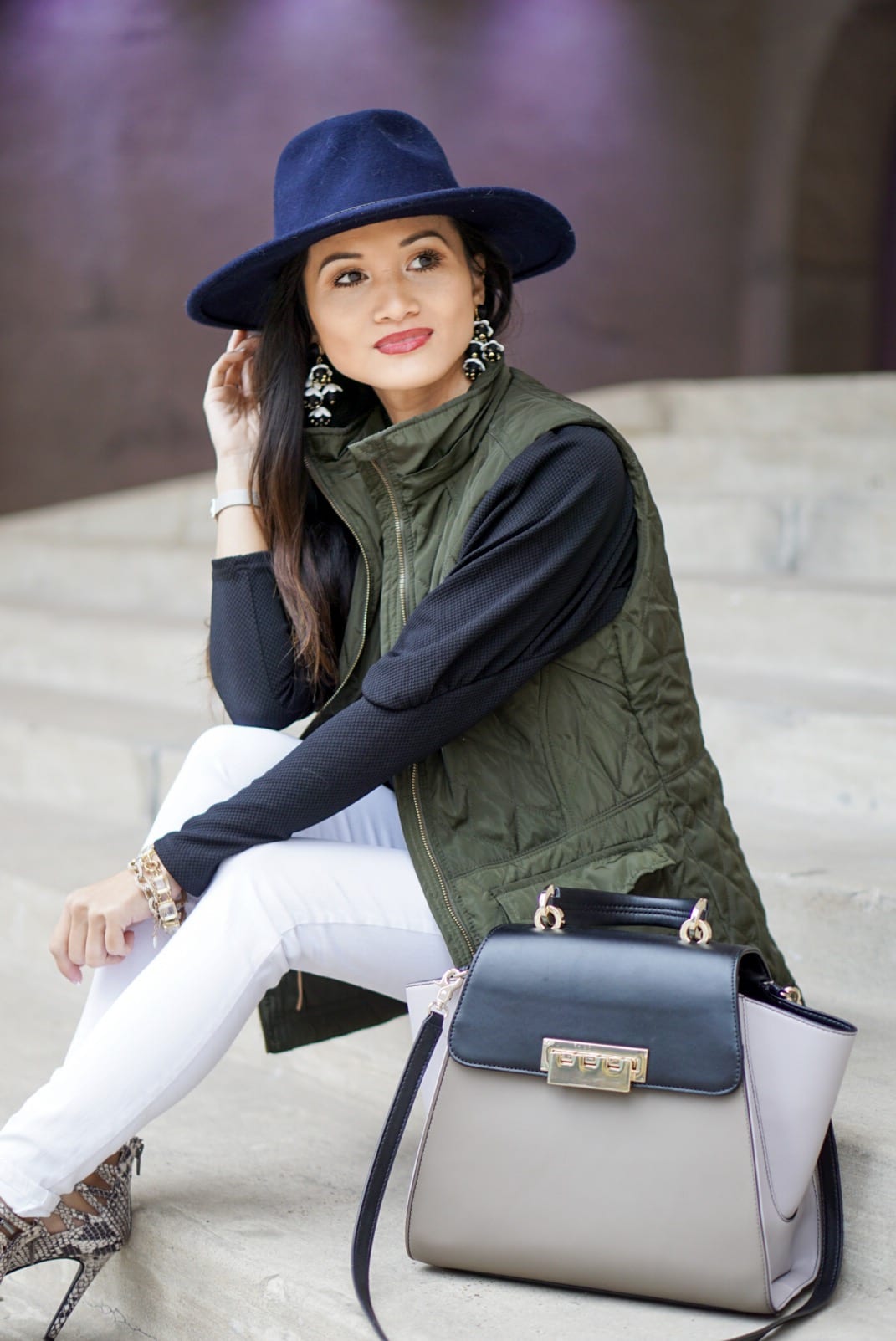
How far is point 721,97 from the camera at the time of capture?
658cm

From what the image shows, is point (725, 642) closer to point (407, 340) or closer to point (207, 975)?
point (407, 340)

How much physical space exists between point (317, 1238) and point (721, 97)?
247 inches

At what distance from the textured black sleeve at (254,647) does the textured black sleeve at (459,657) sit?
0.37m

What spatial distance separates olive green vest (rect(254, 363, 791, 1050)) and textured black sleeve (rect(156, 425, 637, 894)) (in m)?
0.06

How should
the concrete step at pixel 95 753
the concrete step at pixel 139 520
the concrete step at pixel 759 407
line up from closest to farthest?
the concrete step at pixel 95 753 → the concrete step at pixel 759 407 → the concrete step at pixel 139 520

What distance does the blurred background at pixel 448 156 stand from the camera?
611 centimetres

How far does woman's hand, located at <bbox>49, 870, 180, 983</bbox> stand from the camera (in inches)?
56.8

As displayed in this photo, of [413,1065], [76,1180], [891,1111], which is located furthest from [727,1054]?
[76,1180]

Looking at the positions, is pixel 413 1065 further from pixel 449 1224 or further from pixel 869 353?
pixel 869 353

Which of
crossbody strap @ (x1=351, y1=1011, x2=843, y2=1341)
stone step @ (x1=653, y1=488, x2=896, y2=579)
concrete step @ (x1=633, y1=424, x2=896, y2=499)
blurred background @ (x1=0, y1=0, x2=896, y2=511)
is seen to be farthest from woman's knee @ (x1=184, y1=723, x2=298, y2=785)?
blurred background @ (x1=0, y1=0, x2=896, y2=511)

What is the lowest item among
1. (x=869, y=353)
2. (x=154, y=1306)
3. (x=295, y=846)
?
(x=154, y=1306)

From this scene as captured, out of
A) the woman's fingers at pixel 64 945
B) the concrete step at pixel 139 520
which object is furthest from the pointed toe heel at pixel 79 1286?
the concrete step at pixel 139 520

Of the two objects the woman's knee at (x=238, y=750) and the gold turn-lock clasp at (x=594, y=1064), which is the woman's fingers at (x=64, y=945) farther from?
the gold turn-lock clasp at (x=594, y=1064)

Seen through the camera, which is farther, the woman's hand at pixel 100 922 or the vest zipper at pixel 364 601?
the vest zipper at pixel 364 601
